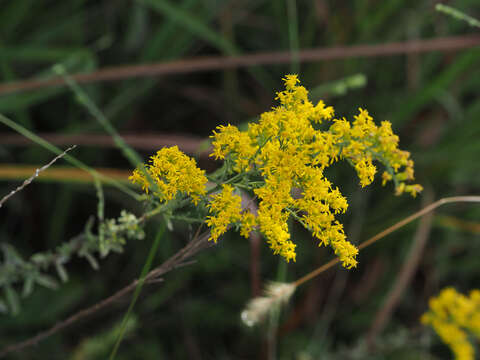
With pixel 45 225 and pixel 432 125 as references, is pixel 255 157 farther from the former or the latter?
pixel 432 125

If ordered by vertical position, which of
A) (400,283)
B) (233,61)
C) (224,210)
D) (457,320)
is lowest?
(224,210)

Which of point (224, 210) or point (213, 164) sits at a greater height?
point (213, 164)

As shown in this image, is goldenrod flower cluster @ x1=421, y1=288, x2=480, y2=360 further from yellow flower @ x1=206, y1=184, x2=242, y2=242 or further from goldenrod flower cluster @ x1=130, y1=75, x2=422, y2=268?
yellow flower @ x1=206, y1=184, x2=242, y2=242

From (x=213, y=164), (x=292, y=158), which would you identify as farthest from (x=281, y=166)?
(x=213, y=164)

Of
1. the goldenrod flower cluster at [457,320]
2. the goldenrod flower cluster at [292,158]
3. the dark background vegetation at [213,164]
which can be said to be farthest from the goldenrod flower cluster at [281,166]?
the goldenrod flower cluster at [457,320]

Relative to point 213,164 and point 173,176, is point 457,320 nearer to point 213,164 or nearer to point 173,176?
point 213,164

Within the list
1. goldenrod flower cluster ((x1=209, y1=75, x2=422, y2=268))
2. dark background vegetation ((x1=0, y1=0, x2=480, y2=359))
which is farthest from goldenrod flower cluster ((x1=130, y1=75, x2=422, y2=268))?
dark background vegetation ((x1=0, y1=0, x2=480, y2=359))
